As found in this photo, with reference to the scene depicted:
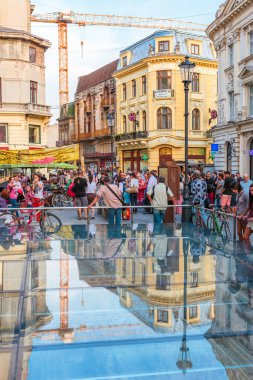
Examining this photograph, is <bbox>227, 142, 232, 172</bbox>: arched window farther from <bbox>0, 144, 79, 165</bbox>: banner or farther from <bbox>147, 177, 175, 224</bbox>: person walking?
<bbox>147, 177, 175, 224</bbox>: person walking

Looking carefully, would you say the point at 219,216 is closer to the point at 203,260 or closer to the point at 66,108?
the point at 203,260

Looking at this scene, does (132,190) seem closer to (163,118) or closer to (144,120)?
(163,118)

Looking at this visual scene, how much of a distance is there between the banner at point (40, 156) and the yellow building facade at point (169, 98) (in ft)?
83.7

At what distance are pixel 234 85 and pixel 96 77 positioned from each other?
104 feet

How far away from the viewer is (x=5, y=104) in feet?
145

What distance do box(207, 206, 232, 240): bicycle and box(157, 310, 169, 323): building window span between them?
192 inches

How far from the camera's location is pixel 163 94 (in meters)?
51.4

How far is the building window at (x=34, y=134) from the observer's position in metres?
46.6

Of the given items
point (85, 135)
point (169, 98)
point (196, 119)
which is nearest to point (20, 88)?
point (169, 98)

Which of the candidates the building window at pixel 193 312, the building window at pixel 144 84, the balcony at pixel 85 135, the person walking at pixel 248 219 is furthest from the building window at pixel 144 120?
the building window at pixel 193 312

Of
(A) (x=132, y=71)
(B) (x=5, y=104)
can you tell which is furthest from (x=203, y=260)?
(A) (x=132, y=71)

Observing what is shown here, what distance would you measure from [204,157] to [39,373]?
48.0 meters

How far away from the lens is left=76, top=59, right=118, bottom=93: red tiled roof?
200 ft

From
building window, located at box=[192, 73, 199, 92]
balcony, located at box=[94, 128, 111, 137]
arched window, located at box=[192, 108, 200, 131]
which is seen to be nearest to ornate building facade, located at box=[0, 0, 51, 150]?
balcony, located at box=[94, 128, 111, 137]
